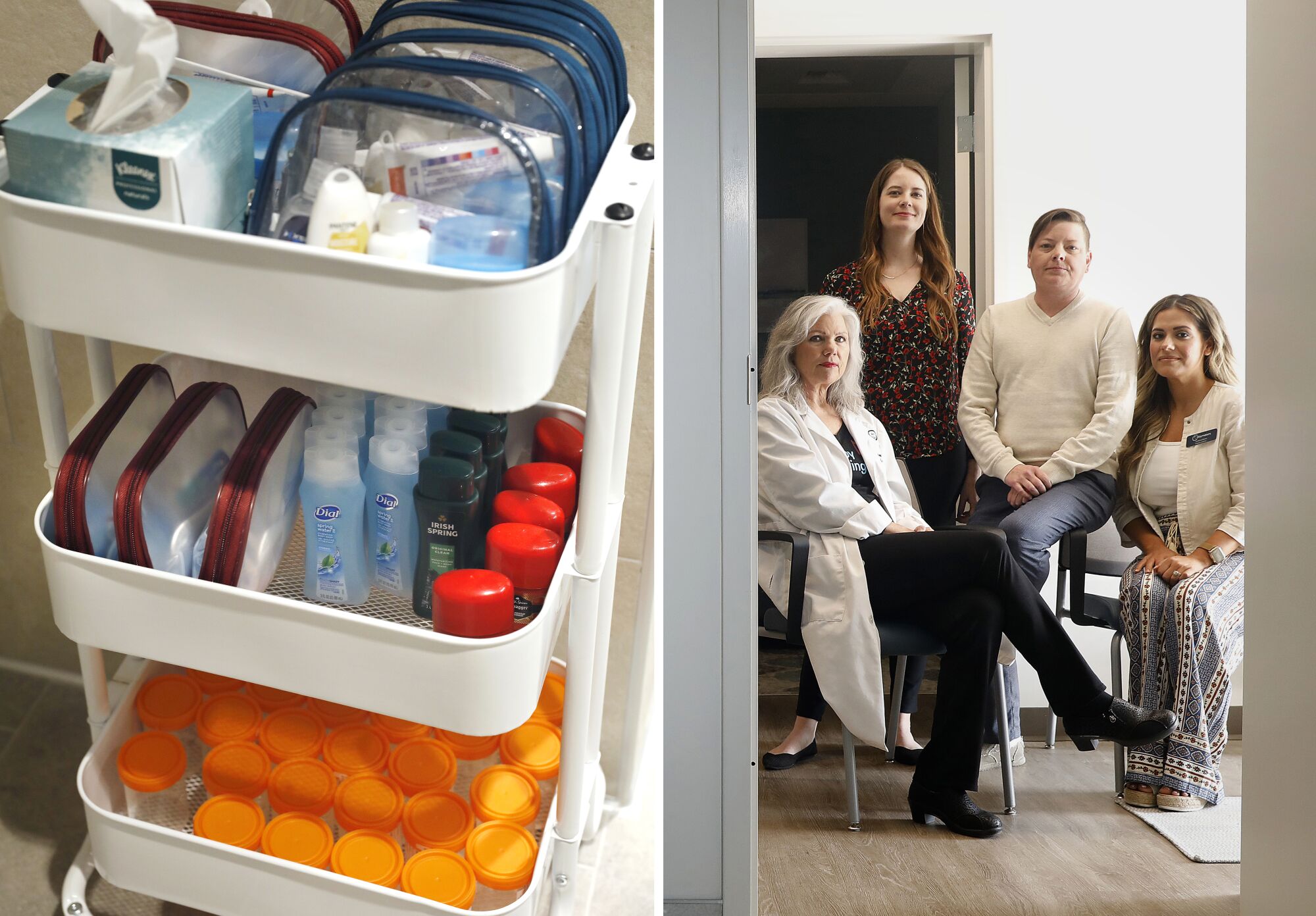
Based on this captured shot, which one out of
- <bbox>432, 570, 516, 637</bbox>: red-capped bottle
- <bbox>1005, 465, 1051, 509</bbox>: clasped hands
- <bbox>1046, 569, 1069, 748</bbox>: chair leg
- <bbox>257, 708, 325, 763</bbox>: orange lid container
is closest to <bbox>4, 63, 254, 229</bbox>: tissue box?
<bbox>432, 570, 516, 637</bbox>: red-capped bottle

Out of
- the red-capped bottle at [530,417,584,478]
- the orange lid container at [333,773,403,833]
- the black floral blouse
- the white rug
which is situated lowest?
the white rug

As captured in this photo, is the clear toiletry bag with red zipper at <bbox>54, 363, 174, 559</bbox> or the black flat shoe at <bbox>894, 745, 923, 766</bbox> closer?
the clear toiletry bag with red zipper at <bbox>54, 363, 174, 559</bbox>

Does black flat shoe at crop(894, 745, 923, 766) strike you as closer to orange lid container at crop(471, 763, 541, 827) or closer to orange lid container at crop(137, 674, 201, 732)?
orange lid container at crop(471, 763, 541, 827)

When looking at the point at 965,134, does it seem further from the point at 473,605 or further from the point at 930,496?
the point at 473,605

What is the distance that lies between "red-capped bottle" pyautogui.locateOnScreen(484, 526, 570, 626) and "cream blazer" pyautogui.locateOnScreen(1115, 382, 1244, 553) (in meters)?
0.73

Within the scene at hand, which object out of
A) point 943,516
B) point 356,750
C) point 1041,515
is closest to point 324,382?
point 356,750

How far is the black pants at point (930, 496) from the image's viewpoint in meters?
1.06

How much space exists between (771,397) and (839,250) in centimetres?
17

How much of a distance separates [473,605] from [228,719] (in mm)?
367

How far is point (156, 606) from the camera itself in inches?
27.2

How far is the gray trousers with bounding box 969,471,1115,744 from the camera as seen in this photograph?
3.55 feet

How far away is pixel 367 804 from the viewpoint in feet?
2.77

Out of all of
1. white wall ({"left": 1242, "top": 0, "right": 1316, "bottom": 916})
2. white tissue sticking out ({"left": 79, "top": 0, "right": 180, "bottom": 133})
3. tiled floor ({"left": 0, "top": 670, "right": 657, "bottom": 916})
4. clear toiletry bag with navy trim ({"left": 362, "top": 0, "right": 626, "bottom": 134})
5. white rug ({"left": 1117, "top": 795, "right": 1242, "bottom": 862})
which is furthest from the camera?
white rug ({"left": 1117, "top": 795, "right": 1242, "bottom": 862})

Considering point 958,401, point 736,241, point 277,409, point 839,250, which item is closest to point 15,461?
point 277,409
